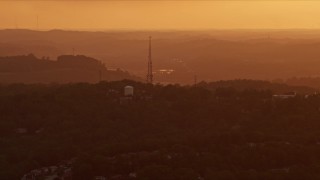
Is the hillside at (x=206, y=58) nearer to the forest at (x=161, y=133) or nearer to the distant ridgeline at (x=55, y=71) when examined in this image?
the distant ridgeline at (x=55, y=71)

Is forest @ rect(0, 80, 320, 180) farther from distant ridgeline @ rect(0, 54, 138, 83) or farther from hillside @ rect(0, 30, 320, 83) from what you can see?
hillside @ rect(0, 30, 320, 83)

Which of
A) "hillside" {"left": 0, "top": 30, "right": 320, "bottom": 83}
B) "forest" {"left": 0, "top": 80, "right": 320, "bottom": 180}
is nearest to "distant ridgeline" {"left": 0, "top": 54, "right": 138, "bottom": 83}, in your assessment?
"hillside" {"left": 0, "top": 30, "right": 320, "bottom": 83}

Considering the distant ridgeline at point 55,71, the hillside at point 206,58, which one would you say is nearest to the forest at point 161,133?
the distant ridgeline at point 55,71

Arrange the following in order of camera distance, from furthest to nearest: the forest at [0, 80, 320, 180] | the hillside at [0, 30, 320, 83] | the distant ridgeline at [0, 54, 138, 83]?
the hillside at [0, 30, 320, 83] < the distant ridgeline at [0, 54, 138, 83] < the forest at [0, 80, 320, 180]

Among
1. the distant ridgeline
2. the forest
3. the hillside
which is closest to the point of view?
the forest

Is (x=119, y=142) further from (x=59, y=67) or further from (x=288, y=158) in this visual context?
(x=59, y=67)

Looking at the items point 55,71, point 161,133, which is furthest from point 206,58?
point 161,133
